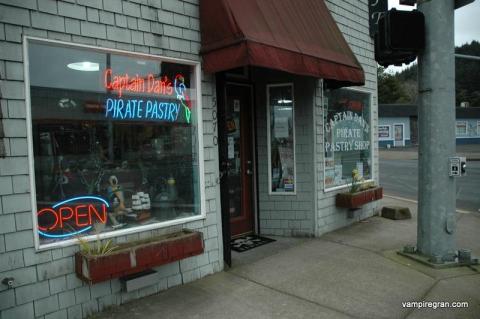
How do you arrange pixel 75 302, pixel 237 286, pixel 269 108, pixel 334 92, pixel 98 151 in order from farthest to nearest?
pixel 334 92 < pixel 269 108 < pixel 237 286 < pixel 98 151 < pixel 75 302

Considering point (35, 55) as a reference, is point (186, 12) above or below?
above

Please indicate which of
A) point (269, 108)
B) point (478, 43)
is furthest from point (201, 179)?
point (478, 43)

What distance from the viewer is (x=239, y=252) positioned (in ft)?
19.6

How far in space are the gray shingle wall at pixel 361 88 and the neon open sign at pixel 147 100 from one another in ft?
8.80

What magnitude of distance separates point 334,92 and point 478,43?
80229 mm

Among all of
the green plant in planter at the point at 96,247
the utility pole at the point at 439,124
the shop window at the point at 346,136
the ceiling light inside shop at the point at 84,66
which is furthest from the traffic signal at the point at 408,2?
the green plant in planter at the point at 96,247

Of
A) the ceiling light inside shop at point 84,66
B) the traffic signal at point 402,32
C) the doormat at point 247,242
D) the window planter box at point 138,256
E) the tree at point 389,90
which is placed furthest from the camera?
the tree at point 389,90

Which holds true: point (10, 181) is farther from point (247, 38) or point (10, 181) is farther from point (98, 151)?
point (247, 38)

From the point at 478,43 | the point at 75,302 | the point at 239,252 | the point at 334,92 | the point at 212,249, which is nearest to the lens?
the point at 75,302

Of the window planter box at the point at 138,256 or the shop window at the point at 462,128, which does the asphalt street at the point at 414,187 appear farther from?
the shop window at the point at 462,128

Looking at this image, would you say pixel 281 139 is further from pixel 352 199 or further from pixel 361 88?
pixel 361 88

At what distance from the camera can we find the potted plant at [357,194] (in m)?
7.19

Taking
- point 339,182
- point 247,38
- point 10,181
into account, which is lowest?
point 339,182

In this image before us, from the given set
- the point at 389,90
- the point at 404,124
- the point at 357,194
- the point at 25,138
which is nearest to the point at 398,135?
the point at 404,124
